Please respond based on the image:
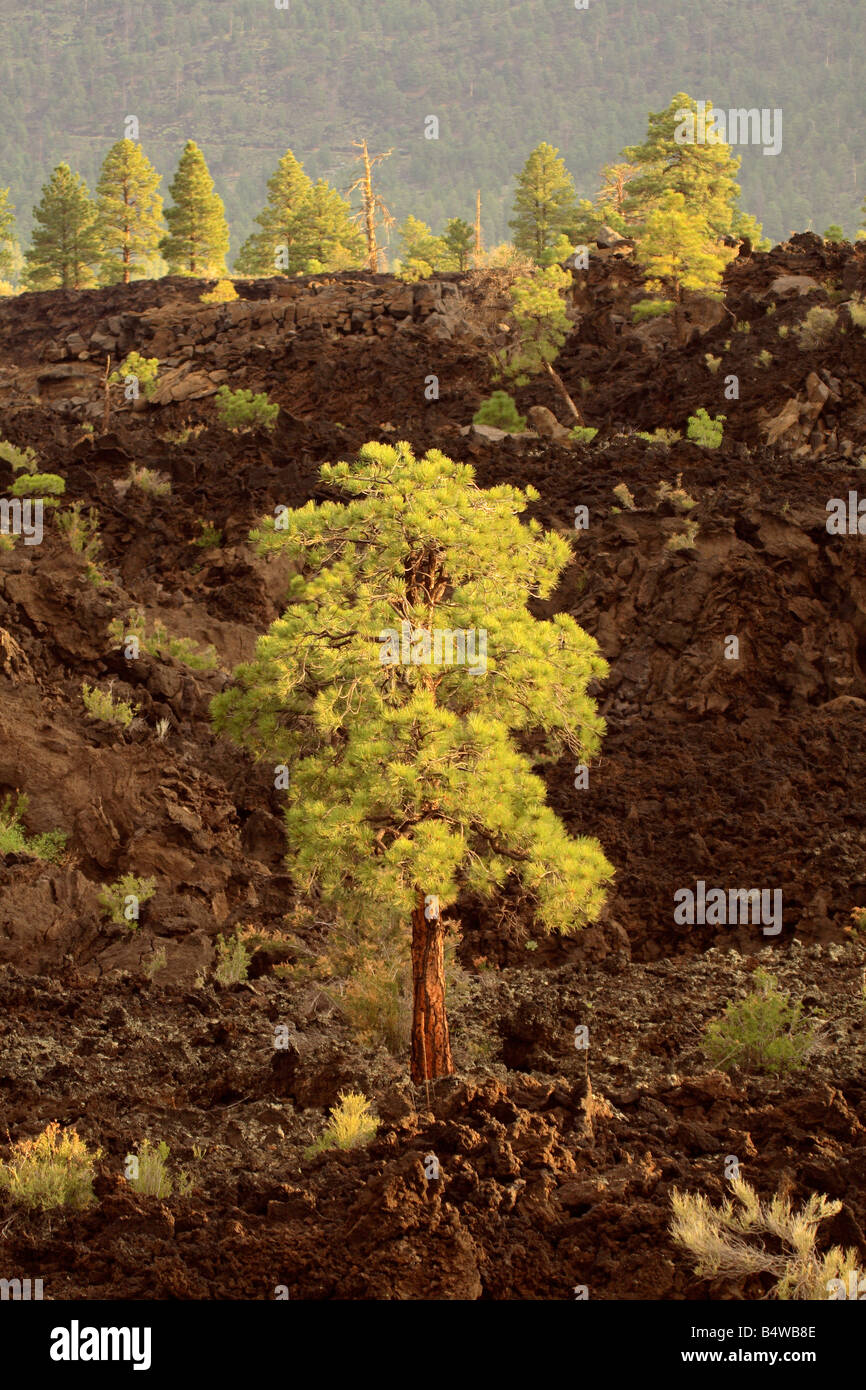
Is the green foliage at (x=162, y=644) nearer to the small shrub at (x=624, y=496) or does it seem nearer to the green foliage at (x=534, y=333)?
the small shrub at (x=624, y=496)

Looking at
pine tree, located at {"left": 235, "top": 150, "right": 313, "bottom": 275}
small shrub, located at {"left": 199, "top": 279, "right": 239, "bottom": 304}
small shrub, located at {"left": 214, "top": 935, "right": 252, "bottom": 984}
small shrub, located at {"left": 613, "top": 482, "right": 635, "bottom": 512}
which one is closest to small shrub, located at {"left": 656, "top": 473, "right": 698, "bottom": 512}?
small shrub, located at {"left": 613, "top": 482, "right": 635, "bottom": 512}

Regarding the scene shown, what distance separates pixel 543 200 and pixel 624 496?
127 feet

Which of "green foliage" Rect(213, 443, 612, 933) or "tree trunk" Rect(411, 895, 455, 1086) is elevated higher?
"green foliage" Rect(213, 443, 612, 933)

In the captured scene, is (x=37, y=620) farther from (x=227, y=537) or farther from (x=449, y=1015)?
(x=449, y=1015)

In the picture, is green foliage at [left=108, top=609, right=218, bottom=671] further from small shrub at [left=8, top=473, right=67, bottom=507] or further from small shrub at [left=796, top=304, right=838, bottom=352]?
small shrub at [left=796, top=304, right=838, bottom=352]

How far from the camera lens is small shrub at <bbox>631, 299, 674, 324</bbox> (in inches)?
1348

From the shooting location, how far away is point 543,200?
58781 mm

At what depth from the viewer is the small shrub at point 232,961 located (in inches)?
531

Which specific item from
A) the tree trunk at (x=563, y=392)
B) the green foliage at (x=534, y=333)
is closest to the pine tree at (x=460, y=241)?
the green foliage at (x=534, y=333)

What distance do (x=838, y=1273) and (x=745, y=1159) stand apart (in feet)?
Answer: 4.69

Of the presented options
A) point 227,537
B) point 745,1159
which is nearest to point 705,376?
point 227,537

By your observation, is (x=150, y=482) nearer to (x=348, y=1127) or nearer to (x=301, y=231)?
(x=348, y=1127)

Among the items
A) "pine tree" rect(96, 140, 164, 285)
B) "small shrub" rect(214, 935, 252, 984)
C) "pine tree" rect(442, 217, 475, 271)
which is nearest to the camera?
"small shrub" rect(214, 935, 252, 984)

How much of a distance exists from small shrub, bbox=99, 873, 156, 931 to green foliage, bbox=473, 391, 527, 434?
1806 cm
